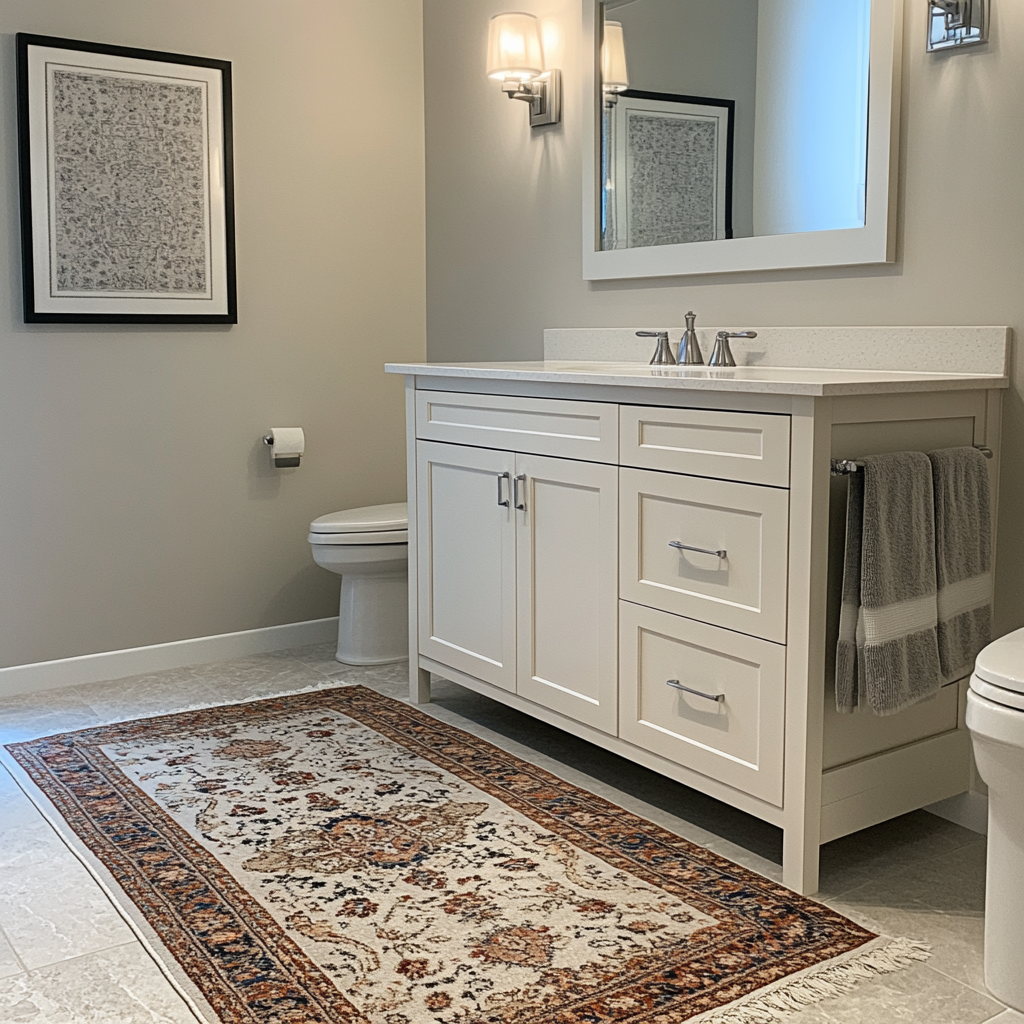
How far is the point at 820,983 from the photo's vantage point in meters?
1.78

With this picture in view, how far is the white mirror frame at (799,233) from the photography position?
7.68 ft

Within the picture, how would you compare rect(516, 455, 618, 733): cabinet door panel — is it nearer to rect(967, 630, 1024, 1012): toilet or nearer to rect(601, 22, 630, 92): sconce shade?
rect(967, 630, 1024, 1012): toilet

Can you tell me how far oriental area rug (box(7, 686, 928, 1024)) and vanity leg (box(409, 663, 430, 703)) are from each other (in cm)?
28

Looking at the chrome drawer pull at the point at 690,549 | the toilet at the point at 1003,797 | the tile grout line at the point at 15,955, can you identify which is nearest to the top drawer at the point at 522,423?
the chrome drawer pull at the point at 690,549

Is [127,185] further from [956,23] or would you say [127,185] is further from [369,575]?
[956,23]

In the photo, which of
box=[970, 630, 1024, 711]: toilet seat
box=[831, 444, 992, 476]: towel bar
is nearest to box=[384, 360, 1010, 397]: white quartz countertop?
box=[831, 444, 992, 476]: towel bar

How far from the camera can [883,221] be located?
7.80ft

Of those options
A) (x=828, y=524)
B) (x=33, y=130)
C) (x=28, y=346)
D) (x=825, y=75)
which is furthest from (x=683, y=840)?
(x=33, y=130)

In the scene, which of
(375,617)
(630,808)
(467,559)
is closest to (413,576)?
(467,559)

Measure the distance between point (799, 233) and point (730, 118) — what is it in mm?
363

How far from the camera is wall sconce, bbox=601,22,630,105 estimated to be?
120 inches

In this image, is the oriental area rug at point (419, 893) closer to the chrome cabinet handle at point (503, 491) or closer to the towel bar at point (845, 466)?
the chrome cabinet handle at point (503, 491)

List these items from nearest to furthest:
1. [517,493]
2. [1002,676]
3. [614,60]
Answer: [1002,676] < [517,493] < [614,60]

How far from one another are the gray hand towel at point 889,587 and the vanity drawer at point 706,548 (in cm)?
13
